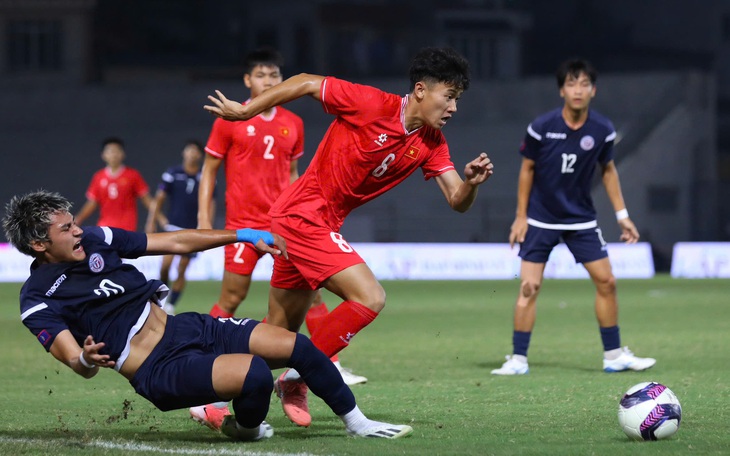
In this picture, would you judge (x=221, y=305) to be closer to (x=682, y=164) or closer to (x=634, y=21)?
(x=682, y=164)

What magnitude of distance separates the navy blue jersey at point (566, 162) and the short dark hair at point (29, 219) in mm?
4585

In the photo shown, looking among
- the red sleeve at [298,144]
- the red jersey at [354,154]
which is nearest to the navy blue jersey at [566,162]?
the red sleeve at [298,144]

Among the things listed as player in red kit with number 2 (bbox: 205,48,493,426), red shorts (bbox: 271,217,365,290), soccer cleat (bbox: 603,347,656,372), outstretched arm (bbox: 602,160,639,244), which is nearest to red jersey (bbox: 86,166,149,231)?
outstretched arm (bbox: 602,160,639,244)

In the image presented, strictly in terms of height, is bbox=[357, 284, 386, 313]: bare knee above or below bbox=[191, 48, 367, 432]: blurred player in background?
below

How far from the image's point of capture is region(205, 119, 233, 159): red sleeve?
28.9 feet

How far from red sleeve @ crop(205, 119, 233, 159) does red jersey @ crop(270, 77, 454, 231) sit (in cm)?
234

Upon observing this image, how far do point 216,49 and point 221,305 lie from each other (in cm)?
3154

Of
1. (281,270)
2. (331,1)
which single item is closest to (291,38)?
(331,1)

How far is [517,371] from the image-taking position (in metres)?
8.72

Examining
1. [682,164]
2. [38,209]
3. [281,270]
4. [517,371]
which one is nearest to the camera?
[38,209]

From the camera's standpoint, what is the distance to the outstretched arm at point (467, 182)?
20.0ft

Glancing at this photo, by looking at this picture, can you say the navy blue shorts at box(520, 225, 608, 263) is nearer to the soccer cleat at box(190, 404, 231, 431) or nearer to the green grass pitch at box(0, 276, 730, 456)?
the green grass pitch at box(0, 276, 730, 456)

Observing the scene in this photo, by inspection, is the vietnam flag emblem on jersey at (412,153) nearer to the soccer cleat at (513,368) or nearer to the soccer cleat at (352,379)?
the soccer cleat at (352,379)

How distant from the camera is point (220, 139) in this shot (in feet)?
29.0
